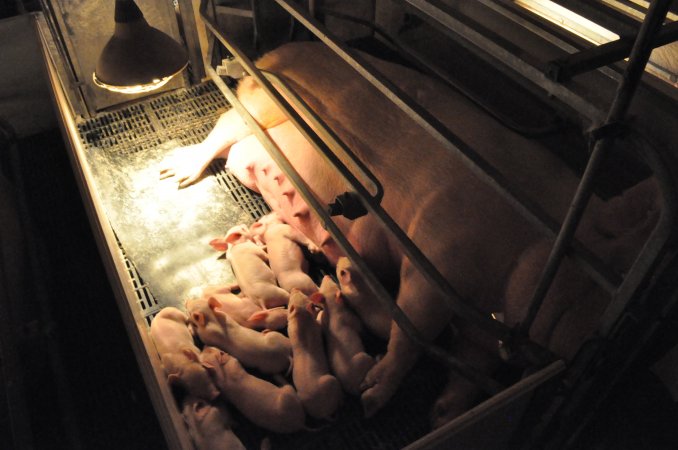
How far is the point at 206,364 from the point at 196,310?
0.19 metres

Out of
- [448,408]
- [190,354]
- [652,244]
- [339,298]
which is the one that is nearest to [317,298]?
[339,298]

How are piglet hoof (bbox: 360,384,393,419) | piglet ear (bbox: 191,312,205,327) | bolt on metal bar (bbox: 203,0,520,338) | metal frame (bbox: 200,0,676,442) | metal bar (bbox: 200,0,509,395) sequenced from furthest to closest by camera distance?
piglet ear (bbox: 191,312,205,327) < piglet hoof (bbox: 360,384,393,419) < metal bar (bbox: 200,0,509,395) < bolt on metal bar (bbox: 203,0,520,338) < metal frame (bbox: 200,0,676,442)

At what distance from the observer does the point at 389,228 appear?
1474mm

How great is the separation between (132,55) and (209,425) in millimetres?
1047

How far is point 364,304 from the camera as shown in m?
1.87

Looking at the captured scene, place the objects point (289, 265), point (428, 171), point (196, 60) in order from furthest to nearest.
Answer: point (196, 60) → point (289, 265) → point (428, 171)

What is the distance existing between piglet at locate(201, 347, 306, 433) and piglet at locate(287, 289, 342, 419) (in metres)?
0.04

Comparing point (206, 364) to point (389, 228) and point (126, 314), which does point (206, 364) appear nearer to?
point (126, 314)

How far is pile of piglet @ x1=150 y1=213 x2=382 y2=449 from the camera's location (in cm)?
165

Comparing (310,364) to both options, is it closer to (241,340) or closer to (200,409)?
(241,340)

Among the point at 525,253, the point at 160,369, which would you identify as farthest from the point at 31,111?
the point at 525,253

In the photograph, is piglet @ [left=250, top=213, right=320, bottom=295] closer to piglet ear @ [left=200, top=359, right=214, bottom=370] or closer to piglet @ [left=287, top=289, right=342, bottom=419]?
piglet @ [left=287, top=289, right=342, bottom=419]

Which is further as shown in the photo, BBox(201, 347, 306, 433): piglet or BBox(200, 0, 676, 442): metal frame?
BBox(201, 347, 306, 433): piglet

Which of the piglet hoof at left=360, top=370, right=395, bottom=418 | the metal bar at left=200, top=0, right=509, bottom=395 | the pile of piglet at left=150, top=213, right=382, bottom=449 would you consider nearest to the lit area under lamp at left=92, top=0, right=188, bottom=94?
the metal bar at left=200, top=0, right=509, bottom=395
